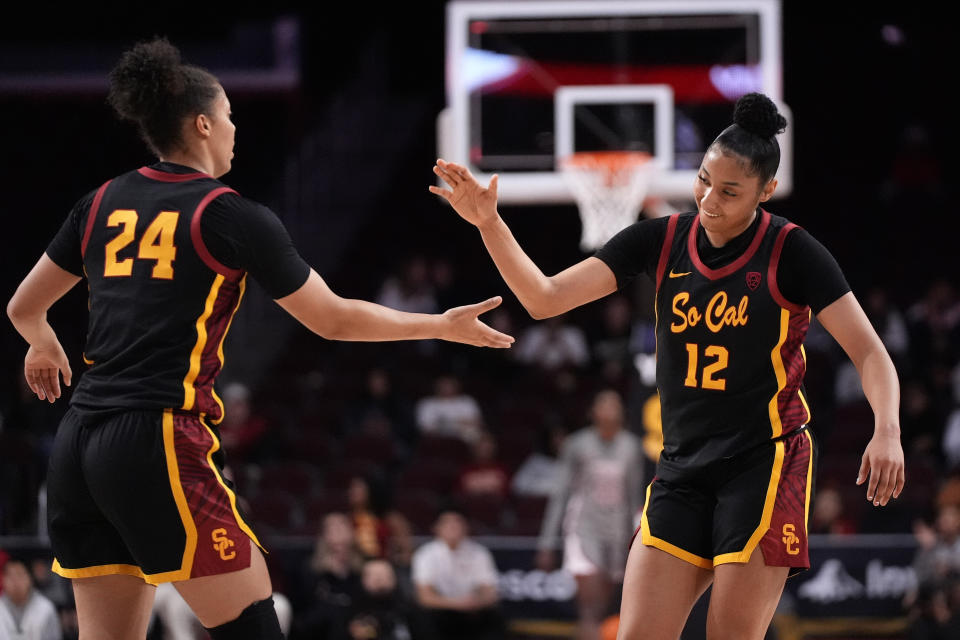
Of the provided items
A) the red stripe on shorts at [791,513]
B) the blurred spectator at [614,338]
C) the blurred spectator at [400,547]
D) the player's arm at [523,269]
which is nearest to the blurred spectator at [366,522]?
the blurred spectator at [400,547]

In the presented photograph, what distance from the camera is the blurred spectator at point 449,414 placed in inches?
513

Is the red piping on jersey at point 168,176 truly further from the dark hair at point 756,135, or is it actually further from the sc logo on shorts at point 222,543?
the dark hair at point 756,135

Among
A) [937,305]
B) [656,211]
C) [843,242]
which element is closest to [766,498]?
[656,211]

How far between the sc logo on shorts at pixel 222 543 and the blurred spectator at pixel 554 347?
10711 mm

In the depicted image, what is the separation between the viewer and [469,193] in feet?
13.9

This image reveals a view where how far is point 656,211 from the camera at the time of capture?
9852mm

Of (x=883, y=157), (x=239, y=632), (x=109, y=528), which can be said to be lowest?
(x=239, y=632)

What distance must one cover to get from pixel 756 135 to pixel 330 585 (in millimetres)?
6630

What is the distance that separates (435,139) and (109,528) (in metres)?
16.3

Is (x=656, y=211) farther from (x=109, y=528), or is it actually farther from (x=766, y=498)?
(x=109, y=528)

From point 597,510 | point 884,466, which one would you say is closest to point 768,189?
point 884,466

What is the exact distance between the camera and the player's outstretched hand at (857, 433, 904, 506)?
3822mm

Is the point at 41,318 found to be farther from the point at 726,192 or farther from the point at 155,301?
the point at 726,192

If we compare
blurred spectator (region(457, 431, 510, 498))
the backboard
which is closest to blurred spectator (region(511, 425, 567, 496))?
blurred spectator (region(457, 431, 510, 498))
